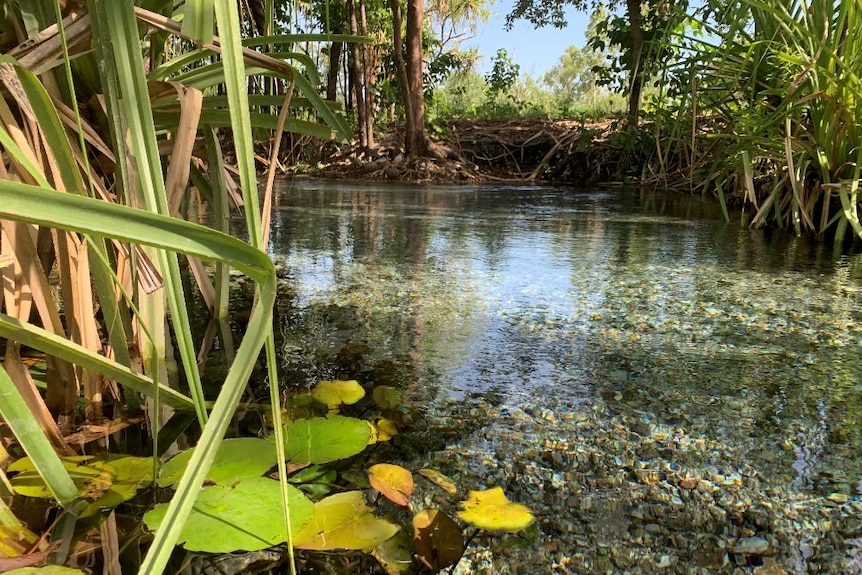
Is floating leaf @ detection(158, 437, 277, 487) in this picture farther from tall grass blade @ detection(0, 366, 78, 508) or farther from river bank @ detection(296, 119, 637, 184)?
river bank @ detection(296, 119, 637, 184)

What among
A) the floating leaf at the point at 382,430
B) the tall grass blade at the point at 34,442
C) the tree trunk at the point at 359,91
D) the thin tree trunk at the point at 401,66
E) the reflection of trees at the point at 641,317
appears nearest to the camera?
the tall grass blade at the point at 34,442

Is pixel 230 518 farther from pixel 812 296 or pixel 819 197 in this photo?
pixel 819 197

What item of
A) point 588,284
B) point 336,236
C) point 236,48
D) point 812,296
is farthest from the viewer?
point 336,236

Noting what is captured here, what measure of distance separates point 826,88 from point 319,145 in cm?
642

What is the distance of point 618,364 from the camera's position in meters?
0.86

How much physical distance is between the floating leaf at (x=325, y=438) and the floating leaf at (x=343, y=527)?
81 mm

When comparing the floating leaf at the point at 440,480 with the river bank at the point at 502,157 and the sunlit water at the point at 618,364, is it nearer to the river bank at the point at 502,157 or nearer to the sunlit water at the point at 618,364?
the sunlit water at the point at 618,364

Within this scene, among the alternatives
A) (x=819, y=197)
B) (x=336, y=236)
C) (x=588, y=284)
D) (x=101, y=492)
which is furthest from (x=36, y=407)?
(x=819, y=197)

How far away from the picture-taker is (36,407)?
551 mm

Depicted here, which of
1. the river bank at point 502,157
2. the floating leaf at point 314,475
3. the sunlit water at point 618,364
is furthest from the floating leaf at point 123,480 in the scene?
the river bank at point 502,157

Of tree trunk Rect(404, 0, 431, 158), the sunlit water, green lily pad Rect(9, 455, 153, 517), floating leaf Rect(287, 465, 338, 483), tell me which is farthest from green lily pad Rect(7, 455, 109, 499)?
tree trunk Rect(404, 0, 431, 158)

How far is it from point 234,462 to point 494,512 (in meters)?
0.24

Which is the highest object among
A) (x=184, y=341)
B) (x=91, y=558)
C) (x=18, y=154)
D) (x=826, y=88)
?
(x=826, y=88)

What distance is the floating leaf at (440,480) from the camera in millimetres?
544
